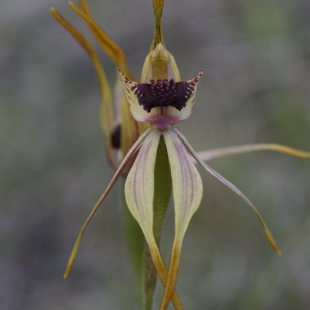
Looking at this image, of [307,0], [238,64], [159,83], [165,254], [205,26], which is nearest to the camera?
[159,83]

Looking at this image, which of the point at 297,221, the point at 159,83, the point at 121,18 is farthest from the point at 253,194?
the point at 121,18

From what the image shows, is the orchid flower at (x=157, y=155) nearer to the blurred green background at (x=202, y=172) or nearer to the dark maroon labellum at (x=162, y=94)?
the dark maroon labellum at (x=162, y=94)

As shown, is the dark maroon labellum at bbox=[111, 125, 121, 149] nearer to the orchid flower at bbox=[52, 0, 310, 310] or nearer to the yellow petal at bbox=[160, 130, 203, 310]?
the orchid flower at bbox=[52, 0, 310, 310]

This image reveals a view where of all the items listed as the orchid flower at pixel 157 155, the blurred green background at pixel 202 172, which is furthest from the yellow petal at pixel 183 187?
the blurred green background at pixel 202 172

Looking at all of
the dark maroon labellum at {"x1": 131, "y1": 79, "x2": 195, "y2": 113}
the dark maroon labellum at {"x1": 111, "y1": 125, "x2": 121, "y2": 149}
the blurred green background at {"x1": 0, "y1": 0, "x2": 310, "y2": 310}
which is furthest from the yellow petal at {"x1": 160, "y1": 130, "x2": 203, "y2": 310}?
the blurred green background at {"x1": 0, "y1": 0, "x2": 310, "y2": 310}

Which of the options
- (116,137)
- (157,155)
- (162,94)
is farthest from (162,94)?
(116,137)

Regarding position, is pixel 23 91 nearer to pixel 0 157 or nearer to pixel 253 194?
pixel 0 157

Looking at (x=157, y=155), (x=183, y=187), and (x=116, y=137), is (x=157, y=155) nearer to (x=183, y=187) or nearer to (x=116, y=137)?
(x=183, y=187)
